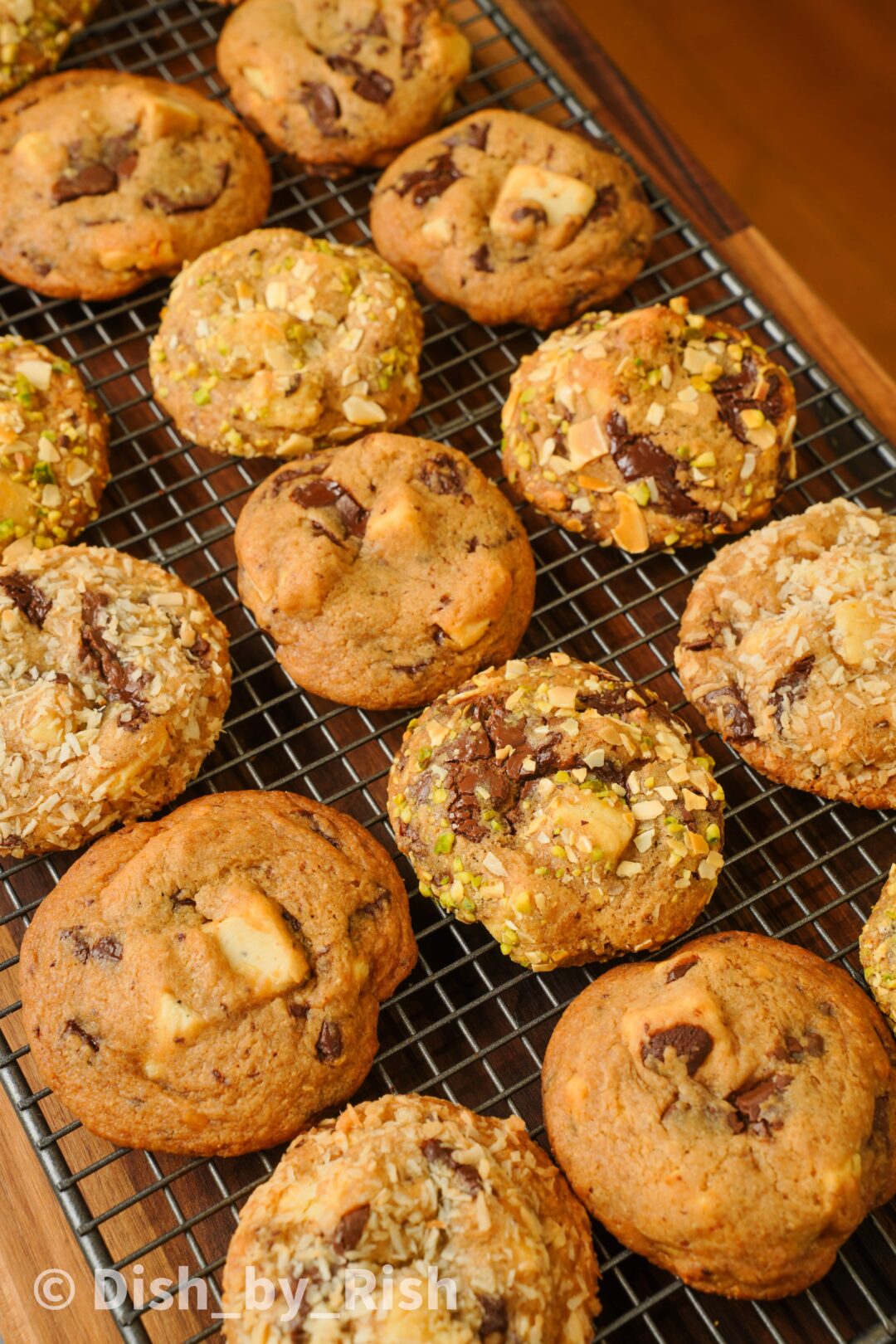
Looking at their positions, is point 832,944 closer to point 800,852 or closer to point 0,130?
point 800,852

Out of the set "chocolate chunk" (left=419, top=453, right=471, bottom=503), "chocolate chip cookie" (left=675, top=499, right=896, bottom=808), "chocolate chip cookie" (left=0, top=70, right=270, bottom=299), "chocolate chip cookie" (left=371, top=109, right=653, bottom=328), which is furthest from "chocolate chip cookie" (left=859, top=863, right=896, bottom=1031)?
"chocolate chip cookie" (left=0, top=70, right=270, bottom=299)

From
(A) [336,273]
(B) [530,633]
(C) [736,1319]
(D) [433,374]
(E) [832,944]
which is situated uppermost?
(A) [336,273]

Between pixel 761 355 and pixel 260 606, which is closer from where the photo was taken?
pixel 260 606

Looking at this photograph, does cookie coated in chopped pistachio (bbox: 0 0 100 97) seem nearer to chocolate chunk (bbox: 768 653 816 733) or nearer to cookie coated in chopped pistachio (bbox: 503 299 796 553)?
cookie coated in chopped pistachio (bbox: 503 299 796 553)

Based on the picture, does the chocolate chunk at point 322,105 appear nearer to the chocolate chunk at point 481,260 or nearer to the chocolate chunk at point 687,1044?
the chocolate chunk at point 481,260

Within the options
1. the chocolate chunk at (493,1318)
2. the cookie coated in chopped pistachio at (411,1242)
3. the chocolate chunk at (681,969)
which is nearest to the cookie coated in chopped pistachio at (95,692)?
the cookie coated in chopped pistachio at (411,1242)

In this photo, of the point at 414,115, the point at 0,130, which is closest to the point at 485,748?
the point at 414,115

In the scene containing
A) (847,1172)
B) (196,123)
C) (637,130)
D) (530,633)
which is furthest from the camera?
(637,130)
